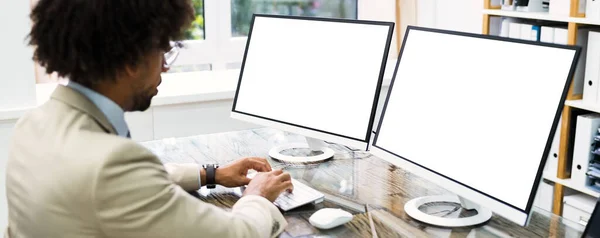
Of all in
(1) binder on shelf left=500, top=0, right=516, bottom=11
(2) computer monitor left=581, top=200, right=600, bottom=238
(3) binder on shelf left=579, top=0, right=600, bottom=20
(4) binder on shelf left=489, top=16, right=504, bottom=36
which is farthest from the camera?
(4) binder on shelf left=489, top=16, right=504, bottom=36

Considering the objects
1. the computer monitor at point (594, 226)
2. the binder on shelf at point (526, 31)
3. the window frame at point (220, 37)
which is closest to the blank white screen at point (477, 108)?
the computer monitor at point (594, 226)

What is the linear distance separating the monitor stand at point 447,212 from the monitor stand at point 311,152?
451 millimetres

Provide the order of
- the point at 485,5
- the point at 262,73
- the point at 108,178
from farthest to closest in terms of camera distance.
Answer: the point at 485,5, the point at 262,73, the point at 108,178

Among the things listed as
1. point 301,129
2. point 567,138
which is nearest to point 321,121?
point 301,129

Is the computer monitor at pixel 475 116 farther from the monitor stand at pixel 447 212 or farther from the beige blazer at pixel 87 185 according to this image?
the beige blazer at pixel 87 185

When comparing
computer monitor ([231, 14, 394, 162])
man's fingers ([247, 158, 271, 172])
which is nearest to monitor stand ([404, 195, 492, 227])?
computer monitor ([231, 14, 394, 162])

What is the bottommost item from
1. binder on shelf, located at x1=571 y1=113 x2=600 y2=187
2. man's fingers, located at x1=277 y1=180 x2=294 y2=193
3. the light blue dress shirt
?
binder on shelf, located at x1=571 y1=113 x2=600 y2=187

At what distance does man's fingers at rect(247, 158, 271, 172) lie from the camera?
72.0 inches

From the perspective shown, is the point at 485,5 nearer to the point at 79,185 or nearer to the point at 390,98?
the point at 390,98

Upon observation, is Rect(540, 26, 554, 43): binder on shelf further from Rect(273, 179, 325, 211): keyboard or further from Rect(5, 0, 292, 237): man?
Rect(5, 0, 292, 237): man

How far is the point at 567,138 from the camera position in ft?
9.29

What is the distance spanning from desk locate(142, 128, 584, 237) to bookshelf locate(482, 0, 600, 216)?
1083 mm

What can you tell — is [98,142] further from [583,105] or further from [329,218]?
[583,105]

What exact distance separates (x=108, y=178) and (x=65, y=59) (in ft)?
0.76
